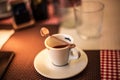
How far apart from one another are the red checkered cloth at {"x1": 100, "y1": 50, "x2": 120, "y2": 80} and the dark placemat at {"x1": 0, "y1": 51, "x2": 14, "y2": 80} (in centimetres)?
38

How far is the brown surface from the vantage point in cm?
84

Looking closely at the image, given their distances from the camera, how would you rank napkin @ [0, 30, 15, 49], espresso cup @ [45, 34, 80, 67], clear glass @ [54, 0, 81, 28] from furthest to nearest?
clear glass @ [54, 0, 81, 28], napkin @ [0, 30, 15, 49], espresso cup @ [45, 34, 80, 67]

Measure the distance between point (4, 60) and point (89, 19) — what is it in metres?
0.50

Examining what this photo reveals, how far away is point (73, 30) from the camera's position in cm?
117

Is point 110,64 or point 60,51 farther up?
point 60,51

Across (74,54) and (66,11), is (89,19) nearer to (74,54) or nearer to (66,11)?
(66,11)

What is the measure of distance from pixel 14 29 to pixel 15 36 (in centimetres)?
7

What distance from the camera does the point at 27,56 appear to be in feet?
3.15

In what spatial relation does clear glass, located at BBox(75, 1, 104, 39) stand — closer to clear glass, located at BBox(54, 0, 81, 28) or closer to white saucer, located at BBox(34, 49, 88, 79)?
clear glass, located at BBox(54, 0, 81, 28)

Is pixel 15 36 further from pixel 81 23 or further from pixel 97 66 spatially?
pixel 97 66

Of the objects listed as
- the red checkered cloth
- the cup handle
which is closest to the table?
the red checkered cloth

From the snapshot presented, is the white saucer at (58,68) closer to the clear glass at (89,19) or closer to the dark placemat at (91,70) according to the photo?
the dark placemat at (91,70)

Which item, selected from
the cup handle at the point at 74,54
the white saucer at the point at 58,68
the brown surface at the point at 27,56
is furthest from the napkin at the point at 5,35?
the cup handle at the point at 74,54

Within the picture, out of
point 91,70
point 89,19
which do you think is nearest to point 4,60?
point 91,70
